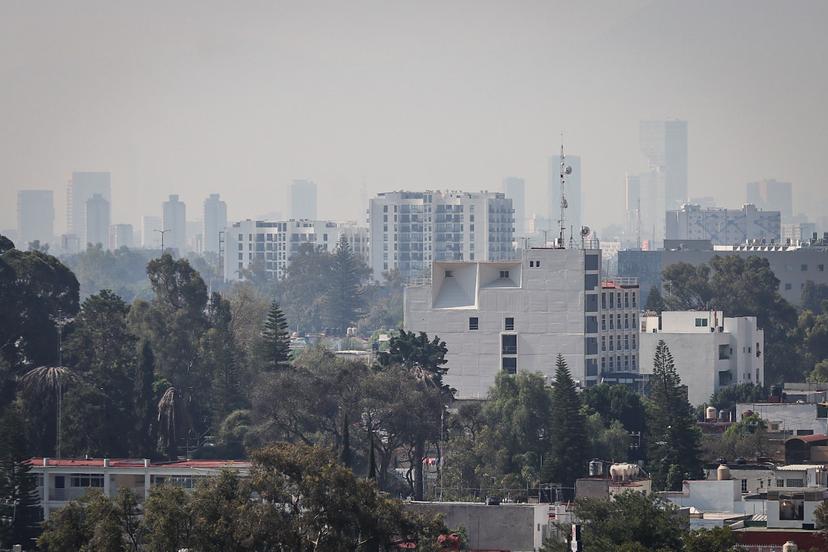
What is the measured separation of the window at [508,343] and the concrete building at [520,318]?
45 mm

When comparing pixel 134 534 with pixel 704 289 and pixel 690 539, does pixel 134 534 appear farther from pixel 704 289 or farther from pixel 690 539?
pixel 704 289

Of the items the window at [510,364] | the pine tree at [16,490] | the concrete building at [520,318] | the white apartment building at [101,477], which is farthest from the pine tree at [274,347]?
the pine tree at [16,490]

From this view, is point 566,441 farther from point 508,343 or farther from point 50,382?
point 508,343

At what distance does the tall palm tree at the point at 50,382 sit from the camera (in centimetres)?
8769

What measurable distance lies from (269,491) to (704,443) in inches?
1538

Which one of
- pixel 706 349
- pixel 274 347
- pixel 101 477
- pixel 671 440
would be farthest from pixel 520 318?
pixel 101 477

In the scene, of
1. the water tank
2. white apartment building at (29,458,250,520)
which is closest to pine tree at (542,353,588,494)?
white apartment building at (29,458,250,520)

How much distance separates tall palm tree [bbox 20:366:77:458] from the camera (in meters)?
87.7

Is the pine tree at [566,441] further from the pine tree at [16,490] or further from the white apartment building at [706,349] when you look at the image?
the white apartment building at [706,349]

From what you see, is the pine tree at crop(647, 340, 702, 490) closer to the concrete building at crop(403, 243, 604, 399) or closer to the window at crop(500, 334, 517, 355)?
the concrete building at crop(403, 243, 604, 399)

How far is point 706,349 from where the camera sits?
11344cm

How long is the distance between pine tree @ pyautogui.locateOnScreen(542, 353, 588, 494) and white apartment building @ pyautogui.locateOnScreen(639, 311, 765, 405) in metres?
25.9

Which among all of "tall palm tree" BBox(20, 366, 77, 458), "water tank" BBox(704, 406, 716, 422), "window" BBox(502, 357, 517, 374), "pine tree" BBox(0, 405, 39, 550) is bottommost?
"pine tree" BBox(0, 405, 39, 550)

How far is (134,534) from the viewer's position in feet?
180
